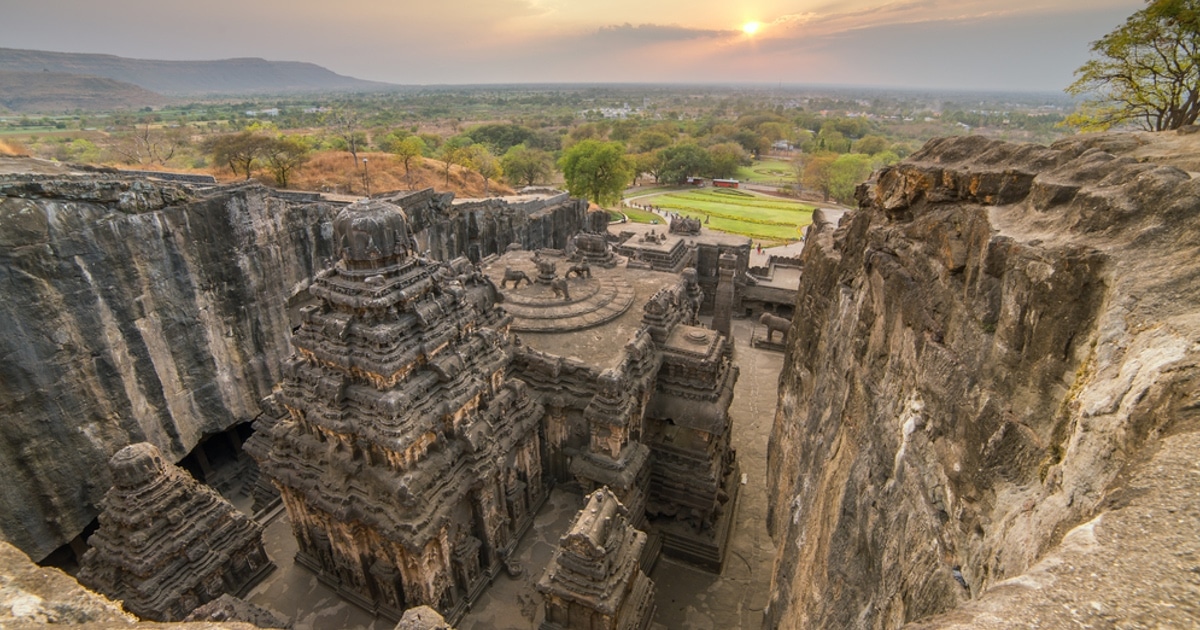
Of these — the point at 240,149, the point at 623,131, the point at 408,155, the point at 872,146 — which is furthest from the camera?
the point at 623,131

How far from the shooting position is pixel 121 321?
17703mm

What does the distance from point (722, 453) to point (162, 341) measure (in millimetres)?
20117

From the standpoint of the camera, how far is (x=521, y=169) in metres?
70.2

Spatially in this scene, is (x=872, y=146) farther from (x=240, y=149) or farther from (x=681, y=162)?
(x=240, y=149)

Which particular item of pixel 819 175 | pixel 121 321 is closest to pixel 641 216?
pixel 819 175

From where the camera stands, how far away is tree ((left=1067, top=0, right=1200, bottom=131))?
52.0ft

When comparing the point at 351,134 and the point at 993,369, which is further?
the point at 351,134

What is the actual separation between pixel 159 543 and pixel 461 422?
803 cm

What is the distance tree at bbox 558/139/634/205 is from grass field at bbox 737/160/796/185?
37013 millimetres

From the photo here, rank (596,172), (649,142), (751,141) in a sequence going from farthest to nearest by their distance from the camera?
(751,141)
(649,142)
(596,172)

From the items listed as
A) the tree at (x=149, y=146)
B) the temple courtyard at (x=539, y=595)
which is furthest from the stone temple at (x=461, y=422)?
the tree at (x=149, y=146)

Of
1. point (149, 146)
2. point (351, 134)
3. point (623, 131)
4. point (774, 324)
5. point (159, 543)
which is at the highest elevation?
point (351, 134)

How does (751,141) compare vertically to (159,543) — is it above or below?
above

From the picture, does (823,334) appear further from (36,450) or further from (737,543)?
(36,450)
